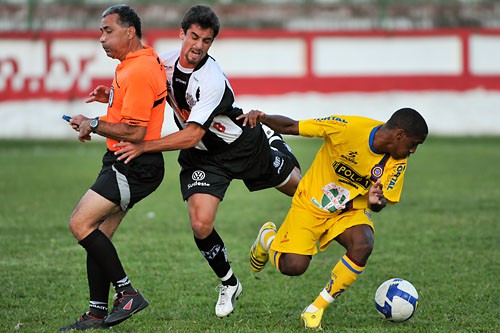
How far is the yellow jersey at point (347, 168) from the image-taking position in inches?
246

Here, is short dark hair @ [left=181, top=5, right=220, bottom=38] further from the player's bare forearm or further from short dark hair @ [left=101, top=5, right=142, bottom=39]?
the player's bare forearm

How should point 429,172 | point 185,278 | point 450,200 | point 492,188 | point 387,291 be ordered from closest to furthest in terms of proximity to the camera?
point 387,291, point 185,278, point 450,200, point 492,188, point 429,172

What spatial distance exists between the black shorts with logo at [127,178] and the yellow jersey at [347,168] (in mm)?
1116

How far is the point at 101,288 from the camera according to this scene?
236 inches

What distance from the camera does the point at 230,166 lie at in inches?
267

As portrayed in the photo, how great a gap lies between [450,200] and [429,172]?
341 centimetres

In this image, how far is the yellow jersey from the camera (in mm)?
6238

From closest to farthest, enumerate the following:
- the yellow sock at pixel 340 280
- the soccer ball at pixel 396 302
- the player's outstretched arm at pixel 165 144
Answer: the player's outstretched arm at pixel 165 144
the soccer ball at pixel 396 302
the yellow sock at pixel 340 280

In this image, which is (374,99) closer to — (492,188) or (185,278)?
(492,188)

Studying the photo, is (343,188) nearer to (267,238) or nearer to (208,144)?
(267,238)

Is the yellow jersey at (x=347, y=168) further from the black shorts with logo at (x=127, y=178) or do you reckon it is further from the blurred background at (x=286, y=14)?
the blurred background at (x=286, y=14)

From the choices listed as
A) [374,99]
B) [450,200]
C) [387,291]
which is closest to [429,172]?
[450,200]

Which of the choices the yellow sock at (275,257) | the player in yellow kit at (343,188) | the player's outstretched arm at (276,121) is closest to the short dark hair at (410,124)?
the player in yellow kit at (343,188)

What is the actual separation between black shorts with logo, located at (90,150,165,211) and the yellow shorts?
3.91 feet
